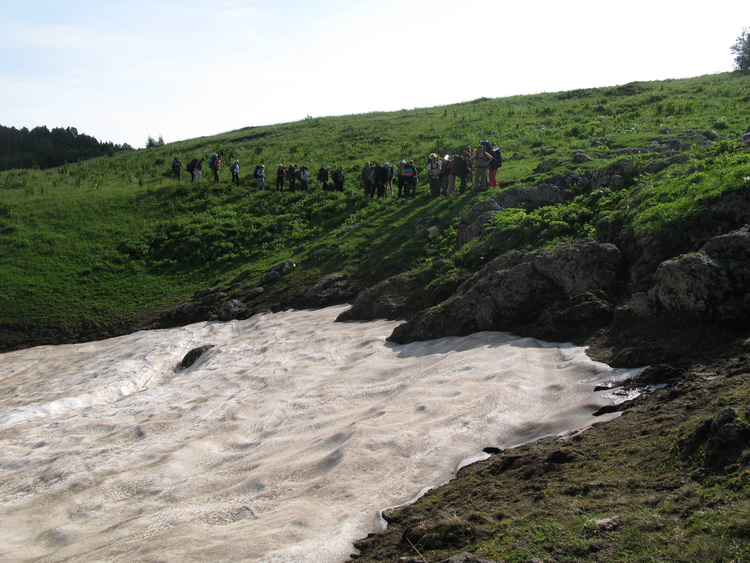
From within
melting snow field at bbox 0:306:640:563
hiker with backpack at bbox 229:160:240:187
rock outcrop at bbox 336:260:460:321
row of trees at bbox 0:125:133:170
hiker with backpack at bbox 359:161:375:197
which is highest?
row of trees at bbox 0:125:133:170

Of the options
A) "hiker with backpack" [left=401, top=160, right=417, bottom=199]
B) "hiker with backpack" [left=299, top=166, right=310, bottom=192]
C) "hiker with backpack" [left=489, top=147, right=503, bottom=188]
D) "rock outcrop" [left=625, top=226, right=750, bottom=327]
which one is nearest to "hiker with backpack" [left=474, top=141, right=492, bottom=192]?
"hiker with backpack" [left=489, top=147, right=503, bottom=188]

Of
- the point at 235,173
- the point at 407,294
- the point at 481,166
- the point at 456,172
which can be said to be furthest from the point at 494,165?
the point at 235,173

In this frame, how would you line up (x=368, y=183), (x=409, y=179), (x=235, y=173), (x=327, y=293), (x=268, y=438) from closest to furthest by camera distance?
(x=268, y=438) < (x=327, y=293) < (x=409, y=179) < (x=368, y=183) < (x=235, y=173)

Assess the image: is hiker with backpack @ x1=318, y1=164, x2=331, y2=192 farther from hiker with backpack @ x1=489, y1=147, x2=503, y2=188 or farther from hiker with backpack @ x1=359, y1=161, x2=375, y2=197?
hiker with backpack @ x1=489, y1=147, x2=503, y2=188

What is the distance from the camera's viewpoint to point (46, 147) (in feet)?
209

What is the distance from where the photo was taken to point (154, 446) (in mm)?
11469

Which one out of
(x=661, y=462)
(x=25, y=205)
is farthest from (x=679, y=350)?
(x=25, y=205)

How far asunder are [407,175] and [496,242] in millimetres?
11388

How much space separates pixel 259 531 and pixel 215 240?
2266cm

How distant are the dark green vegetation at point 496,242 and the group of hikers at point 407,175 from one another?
92 centimetres

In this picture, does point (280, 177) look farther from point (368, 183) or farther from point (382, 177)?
point (382, 177)

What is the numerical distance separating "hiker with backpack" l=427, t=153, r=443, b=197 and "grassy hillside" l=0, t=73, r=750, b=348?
0.96 metres

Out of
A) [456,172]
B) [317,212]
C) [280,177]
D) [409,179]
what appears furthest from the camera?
[280,177]

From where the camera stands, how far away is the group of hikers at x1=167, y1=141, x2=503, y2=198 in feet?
84.1
